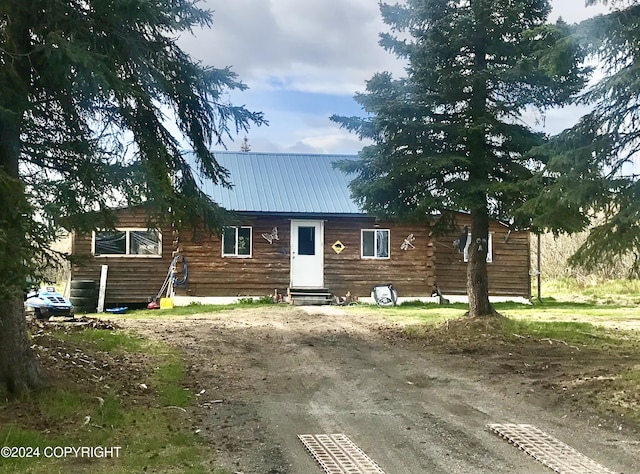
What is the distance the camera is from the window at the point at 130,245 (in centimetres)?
1966

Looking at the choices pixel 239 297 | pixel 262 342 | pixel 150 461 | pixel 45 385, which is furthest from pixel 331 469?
pixel 239 297

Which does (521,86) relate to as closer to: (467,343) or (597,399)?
(467,343)

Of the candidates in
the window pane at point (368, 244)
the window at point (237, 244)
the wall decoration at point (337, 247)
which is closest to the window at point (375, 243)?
the window pane at point (368, 244)

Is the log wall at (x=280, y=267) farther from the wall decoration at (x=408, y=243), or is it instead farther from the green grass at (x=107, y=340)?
the green grass at (x=107, y=340)

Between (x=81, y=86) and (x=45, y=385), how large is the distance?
311 cm

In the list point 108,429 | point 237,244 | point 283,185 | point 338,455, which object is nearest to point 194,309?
point 237,244

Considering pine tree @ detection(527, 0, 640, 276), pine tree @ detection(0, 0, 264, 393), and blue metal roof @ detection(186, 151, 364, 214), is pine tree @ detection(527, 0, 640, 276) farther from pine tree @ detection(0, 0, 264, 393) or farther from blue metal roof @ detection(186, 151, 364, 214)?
blue metal roof @ detection(186, 151, 364, 214)

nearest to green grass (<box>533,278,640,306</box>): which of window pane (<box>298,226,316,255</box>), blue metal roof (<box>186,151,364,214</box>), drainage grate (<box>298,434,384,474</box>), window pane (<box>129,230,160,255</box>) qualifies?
blue metal roof (<box>186,151,364,214</box>)

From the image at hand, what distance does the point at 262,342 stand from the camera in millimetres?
11555

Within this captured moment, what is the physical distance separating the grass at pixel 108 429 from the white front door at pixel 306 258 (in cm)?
1194

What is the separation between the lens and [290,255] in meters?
20.0

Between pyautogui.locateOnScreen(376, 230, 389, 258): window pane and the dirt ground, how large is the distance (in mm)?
7625

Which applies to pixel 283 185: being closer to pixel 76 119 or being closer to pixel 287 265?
pixel 287 265

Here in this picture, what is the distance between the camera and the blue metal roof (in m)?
19.9
